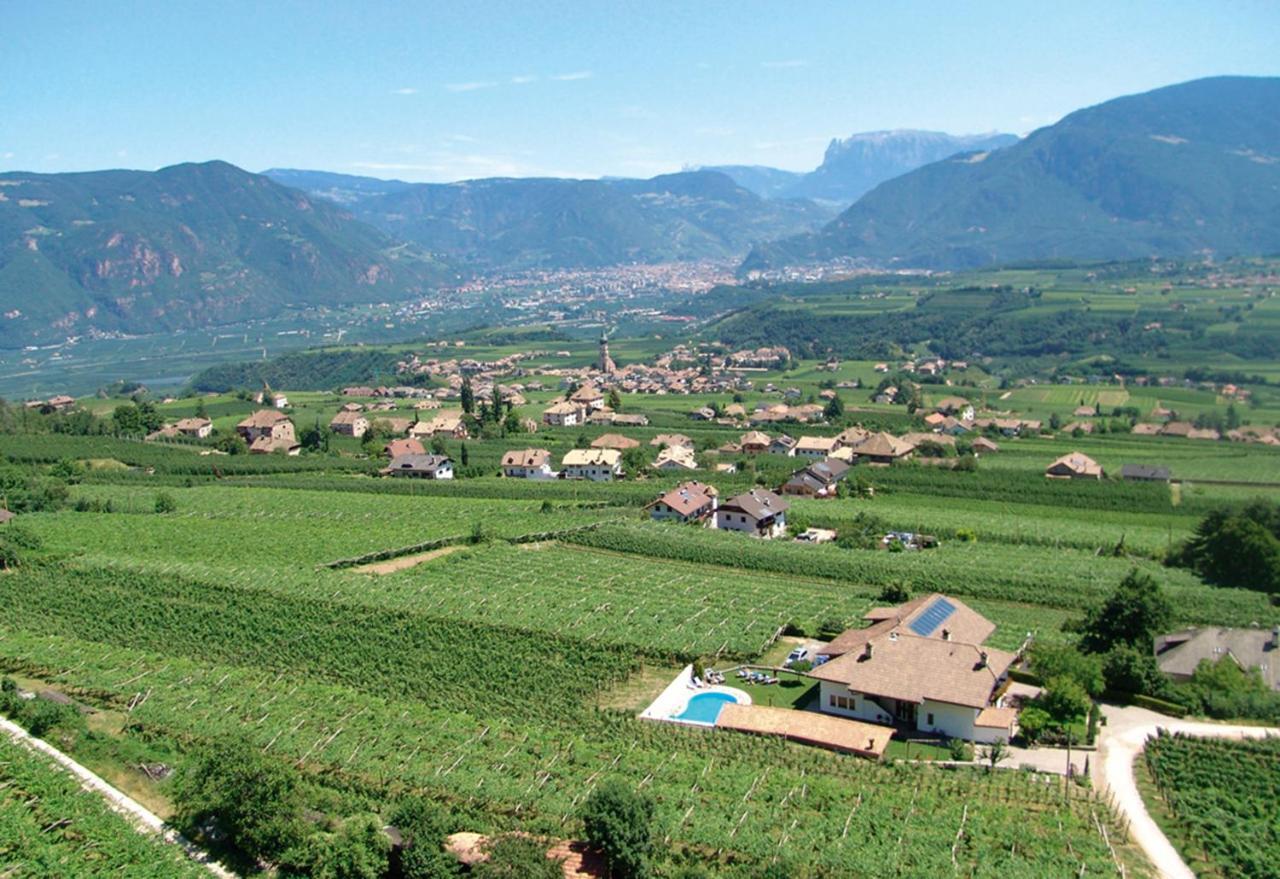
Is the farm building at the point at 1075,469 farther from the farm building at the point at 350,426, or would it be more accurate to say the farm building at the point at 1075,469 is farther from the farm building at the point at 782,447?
the farm building at the point at 350,426

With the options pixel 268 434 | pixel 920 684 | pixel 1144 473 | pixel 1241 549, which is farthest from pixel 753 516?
pixel 268 434

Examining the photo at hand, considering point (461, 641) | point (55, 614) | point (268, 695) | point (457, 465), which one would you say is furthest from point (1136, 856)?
point (457, 465)

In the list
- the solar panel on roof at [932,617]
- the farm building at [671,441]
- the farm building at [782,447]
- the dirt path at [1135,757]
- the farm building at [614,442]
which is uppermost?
the solar panel on roof at [932,617]

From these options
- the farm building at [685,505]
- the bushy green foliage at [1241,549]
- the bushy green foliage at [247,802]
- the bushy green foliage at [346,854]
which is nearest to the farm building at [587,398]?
the farm building at [685,505]

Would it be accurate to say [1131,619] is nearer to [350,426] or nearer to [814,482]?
[814,482]

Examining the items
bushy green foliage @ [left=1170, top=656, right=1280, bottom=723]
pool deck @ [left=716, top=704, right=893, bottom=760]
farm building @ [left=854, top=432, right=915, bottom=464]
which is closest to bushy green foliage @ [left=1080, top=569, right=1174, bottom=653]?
bushy green foliage @ [left=1170, top=656, right=1280, bottom=723]

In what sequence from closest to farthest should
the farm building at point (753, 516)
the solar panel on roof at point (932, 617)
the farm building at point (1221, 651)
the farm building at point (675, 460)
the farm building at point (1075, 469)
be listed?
the farm building at point (1221, 651) < the solar panel on roof at point (932, 617) < the farm building at point (753, 516) < the farm building at point (1075, 469) < the farm building at point (675, 460)

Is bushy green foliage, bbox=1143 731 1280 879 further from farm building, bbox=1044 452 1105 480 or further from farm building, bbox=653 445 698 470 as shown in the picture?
farm building, bbox=653 445 698 470

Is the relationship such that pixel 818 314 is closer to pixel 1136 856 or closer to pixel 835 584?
pixel 835 584

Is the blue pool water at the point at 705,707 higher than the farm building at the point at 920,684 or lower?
lower
